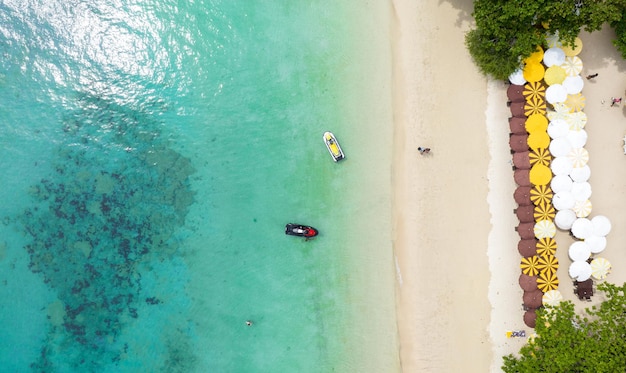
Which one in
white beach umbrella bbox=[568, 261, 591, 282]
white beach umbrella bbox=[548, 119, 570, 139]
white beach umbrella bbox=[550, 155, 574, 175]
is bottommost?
white beach umbrella bbox=[568, 261, 591, 282]

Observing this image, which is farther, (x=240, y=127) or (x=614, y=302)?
(x=240, y=127)

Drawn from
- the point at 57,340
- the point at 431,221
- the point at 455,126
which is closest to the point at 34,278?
the point at 57,340

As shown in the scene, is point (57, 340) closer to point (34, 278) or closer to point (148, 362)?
point (34, 278)

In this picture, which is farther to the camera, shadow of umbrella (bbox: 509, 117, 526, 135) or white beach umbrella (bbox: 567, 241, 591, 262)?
shadow of umbrella (bbox: 509, 117, 526, 135)

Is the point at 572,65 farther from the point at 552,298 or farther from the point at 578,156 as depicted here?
the point at 552,298

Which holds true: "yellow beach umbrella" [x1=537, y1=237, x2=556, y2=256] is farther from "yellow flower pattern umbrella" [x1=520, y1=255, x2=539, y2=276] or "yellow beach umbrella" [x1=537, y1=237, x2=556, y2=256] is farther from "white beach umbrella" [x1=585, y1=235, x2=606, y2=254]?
"white beach umbrella" [x1=585, y1=235, x2=606, y2=254]

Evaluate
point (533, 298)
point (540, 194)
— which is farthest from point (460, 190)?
point (533, 298)

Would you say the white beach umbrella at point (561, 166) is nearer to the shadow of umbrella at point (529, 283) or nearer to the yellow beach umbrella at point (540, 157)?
the yellow beach umbrella at point (540, 157)

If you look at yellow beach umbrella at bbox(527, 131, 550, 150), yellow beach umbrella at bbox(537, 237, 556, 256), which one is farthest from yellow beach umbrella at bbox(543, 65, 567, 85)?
yellow beach umbrella at bbox(537, 237, 556, 256)
